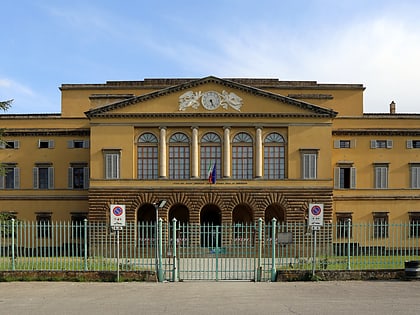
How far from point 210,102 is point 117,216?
65.4ft

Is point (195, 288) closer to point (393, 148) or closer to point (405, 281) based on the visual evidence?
point (405, 281)

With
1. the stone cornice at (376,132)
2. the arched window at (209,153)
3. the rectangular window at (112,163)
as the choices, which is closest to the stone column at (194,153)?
the arched window at (209,153)

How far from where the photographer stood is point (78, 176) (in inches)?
1678

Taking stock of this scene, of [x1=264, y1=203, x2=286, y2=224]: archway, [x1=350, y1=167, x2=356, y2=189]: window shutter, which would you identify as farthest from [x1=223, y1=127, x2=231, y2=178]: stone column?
[x1=350, y1=167, x2=356, y2=189]: window shutter

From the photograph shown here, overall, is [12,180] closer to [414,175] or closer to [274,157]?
[274,157]

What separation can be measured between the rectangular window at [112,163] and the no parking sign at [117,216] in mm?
18760

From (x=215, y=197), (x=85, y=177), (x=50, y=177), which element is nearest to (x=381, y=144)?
(x=215, y=197)

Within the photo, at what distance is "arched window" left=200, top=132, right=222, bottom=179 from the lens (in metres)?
39.0

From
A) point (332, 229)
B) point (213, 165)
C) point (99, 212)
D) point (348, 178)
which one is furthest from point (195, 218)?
point (348, 178)

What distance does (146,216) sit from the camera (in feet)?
137

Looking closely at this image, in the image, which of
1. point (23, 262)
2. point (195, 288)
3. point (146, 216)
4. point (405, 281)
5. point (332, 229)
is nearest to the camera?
point (195, 288)

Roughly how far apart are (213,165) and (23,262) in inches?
732

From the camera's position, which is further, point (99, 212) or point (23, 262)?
point (99, 212)

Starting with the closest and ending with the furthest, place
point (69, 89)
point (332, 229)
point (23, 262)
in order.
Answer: point (23, 262)
point (332, 229)
point (69, 89)
